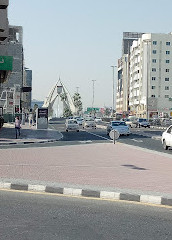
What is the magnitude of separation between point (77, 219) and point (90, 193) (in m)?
2.38

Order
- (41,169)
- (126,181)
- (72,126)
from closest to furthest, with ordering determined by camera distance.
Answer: (126,181) → (41,169) → (72,126)

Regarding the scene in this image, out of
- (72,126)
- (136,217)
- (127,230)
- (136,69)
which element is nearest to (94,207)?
(136,217)

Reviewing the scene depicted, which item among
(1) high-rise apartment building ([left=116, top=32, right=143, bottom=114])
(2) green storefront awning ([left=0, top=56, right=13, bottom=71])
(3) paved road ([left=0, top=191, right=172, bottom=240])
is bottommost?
(3) paved road ([left=0, top=191, right=172, bottom=240])

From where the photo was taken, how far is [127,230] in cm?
674

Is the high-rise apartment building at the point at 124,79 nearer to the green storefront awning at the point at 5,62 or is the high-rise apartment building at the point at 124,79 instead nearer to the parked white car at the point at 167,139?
the green storefront awning at the point at 5,62

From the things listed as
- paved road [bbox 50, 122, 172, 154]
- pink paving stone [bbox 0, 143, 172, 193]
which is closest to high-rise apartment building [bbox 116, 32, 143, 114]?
paved road [bbox 50, 122, 172, 154]

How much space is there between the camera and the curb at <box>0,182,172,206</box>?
9.07 metres

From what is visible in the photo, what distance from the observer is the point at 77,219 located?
7.45 meters

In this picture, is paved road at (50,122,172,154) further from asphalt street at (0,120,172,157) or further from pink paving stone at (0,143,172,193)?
pink paving stone at (0,143,172,193)

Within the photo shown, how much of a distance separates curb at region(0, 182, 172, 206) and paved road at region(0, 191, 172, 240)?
0.37 meters

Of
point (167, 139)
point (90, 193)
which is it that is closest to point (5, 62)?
point (167, 139)

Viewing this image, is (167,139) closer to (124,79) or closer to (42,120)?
(42,120)

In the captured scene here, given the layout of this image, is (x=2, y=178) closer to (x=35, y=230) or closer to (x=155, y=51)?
(x=35, y=230)

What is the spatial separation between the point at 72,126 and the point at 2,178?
133 ft
